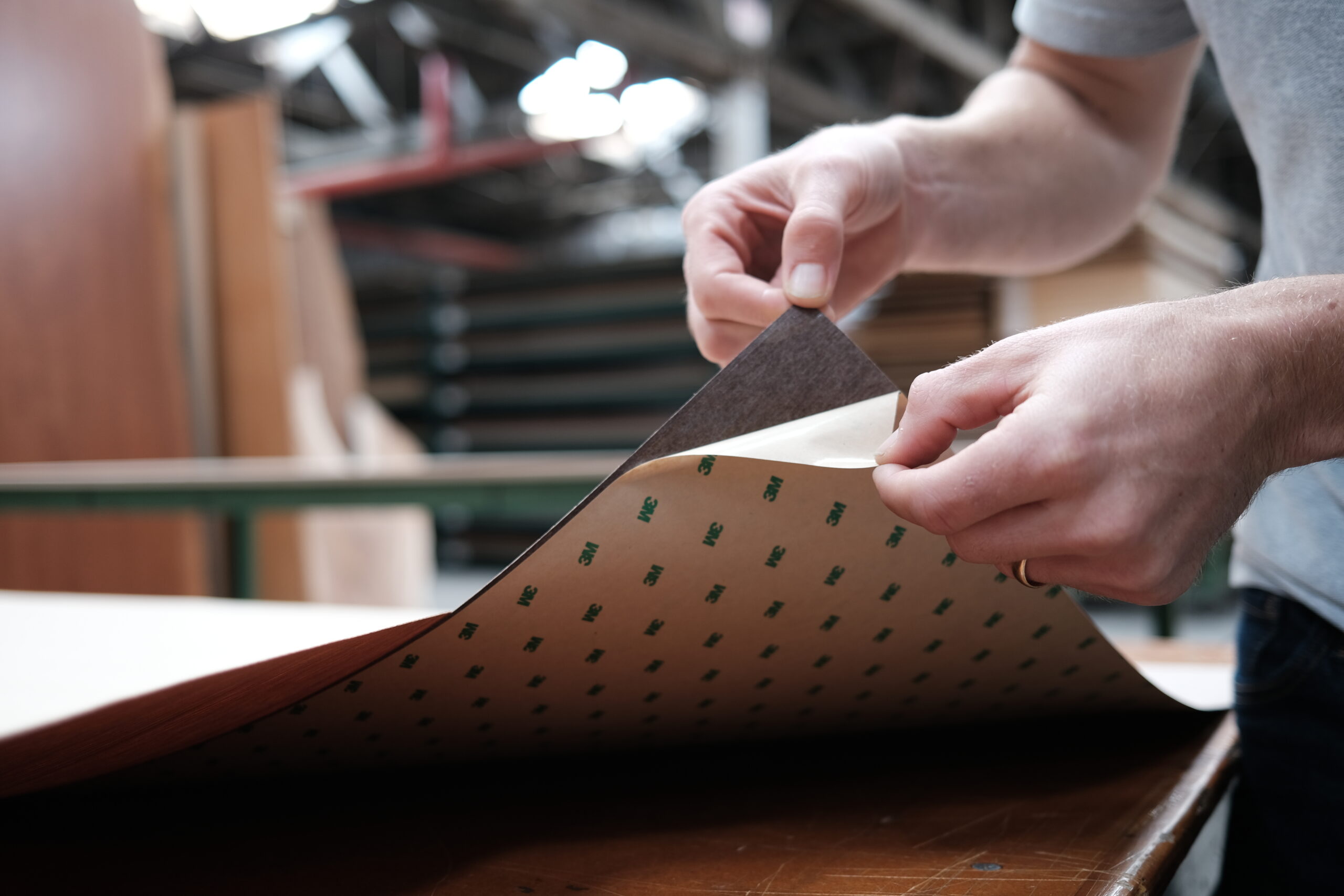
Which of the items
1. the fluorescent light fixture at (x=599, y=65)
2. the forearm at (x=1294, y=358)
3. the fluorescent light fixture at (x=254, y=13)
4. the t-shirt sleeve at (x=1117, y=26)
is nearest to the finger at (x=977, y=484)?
the forearm at (x=1294, y=358)

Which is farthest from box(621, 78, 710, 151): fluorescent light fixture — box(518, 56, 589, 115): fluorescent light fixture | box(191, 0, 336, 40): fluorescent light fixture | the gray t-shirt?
the gray t-shirt

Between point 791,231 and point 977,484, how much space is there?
0.91ft

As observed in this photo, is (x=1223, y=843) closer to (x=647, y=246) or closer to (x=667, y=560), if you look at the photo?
(x=667, y=560)

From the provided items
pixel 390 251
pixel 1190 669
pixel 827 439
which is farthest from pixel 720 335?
pixel 390 251

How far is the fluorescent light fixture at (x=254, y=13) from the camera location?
213 inches

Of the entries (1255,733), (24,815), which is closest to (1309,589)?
(1255,733)

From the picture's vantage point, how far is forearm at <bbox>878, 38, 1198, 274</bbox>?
0.84 m

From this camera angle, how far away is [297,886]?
17.9 inches

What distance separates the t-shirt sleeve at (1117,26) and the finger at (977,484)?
27.2 inches

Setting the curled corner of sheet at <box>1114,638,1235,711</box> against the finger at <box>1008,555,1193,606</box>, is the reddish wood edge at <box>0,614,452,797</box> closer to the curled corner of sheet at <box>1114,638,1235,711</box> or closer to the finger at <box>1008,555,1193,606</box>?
the finger at <box>1008,555,1193,606</box>

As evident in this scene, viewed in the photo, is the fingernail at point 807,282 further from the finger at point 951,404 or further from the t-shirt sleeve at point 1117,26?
the t-shirt sleeve at point 1117,26

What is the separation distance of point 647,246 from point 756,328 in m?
9.83

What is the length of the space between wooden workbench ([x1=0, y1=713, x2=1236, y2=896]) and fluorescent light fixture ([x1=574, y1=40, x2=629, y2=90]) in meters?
6.04

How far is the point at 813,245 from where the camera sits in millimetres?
621
